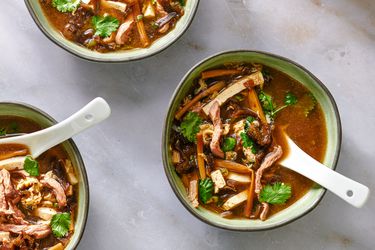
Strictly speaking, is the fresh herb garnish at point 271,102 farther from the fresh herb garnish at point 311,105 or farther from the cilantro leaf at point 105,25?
the cilantro leaf at point 105,25

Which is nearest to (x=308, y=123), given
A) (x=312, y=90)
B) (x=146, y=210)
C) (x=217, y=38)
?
(x=312, y=90)

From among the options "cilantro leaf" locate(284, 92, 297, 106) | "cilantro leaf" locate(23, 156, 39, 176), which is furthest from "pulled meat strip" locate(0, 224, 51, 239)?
"cilantro leaf" locate(284, 92, 297, 106)

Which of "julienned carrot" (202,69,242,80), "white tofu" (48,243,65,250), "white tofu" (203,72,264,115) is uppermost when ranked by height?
"julienned carrot" (202,69,242,80)

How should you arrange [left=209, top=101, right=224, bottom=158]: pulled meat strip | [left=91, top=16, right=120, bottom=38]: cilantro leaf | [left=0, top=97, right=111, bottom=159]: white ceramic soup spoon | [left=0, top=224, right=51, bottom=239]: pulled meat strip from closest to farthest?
[left=0, top=97, right=111, bottom=159]: white ceramic soup spoon < [left=0, top=224, right=51, bottom=239]: pulled meat strip < [left=209, top=101, right=224, bottom=158]: pulled meat strip < [left=91, top=16, right=120, bottom=38]: cilantro leaf

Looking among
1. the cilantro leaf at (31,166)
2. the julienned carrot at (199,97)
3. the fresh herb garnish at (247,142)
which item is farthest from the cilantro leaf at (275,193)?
the cilantro leaf at (31,166)

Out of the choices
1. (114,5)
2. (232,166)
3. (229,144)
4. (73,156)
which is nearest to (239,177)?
(232,166)

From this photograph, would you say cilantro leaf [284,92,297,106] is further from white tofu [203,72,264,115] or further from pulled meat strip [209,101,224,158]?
pulled meat strip [209,101,224,158]

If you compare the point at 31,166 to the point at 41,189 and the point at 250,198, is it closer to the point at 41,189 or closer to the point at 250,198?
the point at 41,189

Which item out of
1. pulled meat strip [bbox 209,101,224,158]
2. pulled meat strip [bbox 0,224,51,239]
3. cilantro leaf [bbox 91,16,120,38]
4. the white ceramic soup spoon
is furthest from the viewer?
cilantro leaf [bbox 91,16,120,38]
